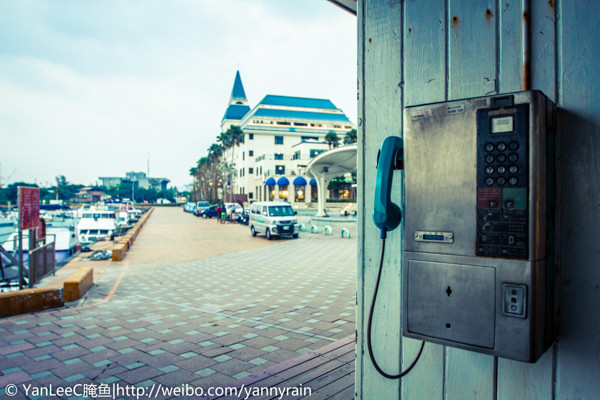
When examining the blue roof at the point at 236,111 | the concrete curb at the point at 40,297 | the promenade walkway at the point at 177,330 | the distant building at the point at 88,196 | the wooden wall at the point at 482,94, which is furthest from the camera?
the distant building at the point at 88,196

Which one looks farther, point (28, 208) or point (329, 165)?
point (329, 165)

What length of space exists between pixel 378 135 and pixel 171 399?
2.69 meters

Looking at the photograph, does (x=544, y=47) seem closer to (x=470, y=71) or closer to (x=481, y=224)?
(x=470, y=71)

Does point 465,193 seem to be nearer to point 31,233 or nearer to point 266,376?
point 266,376

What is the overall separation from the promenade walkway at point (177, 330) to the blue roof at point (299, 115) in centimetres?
6143

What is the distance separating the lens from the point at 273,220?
1808 cm

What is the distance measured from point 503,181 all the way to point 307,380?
249cm

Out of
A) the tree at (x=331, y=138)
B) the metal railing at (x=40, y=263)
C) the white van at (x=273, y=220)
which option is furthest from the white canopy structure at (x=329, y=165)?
the tree at (x=331, y=138)

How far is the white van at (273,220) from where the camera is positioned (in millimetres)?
17953

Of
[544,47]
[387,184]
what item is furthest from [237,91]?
[544,47]

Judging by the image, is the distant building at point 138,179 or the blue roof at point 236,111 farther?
the distant building at point 138,179

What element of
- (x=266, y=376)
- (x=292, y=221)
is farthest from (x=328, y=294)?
(x=292, y=221)

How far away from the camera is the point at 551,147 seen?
165cm

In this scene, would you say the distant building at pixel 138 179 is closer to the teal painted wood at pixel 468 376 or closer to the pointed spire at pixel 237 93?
the pointed spire at pixel 237 93
